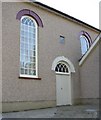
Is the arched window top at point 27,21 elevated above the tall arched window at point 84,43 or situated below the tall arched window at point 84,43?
above

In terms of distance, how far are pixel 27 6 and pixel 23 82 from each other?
4703 mm

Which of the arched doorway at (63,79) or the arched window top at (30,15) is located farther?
the arched doorway at (63,79)

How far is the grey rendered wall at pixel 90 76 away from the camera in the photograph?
63.2 feet

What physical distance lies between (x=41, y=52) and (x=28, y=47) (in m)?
1.00

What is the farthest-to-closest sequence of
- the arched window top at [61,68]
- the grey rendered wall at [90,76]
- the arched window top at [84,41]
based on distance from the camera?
1. the arched window top at [84,41]
2. the grey rendered wall at [90,76]
3. the arched window top at [61,68]

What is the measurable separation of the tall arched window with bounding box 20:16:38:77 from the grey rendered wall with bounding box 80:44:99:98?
485 cm

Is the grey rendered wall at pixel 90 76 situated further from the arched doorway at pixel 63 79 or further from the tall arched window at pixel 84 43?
the tall arched window at pixel 84 43

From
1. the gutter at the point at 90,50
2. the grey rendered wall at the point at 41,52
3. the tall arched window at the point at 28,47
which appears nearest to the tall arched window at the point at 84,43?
the grey rendered wall at the point at 41,52

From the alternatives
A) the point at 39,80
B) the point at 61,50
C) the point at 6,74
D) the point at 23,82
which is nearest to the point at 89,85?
the point at 61,50

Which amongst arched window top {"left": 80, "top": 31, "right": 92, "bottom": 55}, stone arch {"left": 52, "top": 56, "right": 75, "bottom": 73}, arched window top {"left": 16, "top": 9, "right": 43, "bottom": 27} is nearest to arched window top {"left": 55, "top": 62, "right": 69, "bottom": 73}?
stone arch {"left": 52, "top": 56, "right": 75, "bottom": 73}

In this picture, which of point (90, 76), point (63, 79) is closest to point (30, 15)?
point (63, 79)

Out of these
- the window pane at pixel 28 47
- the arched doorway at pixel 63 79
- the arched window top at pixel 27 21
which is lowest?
the arched doorway at pixel 63 79

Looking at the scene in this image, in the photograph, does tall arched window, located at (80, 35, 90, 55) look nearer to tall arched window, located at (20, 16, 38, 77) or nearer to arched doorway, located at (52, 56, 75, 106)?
arched doorway, located at (52, 56, 75, 106)

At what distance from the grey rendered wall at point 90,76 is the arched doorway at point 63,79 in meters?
1.08
